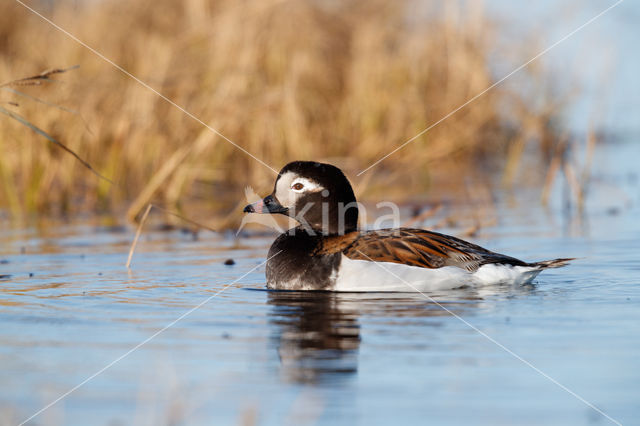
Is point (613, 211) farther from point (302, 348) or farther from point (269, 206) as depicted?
point (302, 348)

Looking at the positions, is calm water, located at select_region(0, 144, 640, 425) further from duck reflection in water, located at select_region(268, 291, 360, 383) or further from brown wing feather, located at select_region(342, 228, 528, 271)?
brown wing feather, located at select_region(342, 228, 528, 271)

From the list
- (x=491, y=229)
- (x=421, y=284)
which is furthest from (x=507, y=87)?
(x=421, y=284)

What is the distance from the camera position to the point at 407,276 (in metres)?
6.62

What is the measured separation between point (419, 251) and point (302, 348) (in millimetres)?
2041

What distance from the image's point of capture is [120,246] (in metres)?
9.41

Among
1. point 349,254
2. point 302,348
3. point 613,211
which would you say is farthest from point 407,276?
Answer: point 613,211

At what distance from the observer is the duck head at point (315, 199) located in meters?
7.27

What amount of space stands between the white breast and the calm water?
132mm

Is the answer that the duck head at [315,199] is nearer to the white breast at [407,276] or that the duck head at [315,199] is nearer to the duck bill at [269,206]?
the duck bill at [269,206]

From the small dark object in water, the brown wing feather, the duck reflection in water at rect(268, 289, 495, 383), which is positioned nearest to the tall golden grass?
the small dark object in water

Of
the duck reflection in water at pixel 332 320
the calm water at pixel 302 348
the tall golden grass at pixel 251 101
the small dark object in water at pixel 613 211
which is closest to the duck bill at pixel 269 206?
the calm water at pixel 302 348

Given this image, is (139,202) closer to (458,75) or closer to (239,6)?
(239,6)

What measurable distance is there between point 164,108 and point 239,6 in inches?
66.6

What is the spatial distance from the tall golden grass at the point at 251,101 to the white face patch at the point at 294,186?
8.16 ft
